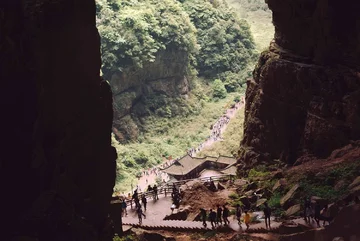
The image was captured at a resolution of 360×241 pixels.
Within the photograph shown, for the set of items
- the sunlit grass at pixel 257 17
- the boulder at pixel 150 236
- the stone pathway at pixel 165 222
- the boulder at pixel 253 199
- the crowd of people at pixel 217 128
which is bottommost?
the boulder at pixel 150 236

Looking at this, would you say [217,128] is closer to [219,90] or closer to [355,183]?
[219,90]

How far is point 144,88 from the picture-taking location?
80750 mm

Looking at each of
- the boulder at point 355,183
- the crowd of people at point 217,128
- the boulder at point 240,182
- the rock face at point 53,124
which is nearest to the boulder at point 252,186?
the boulder at point 240,182

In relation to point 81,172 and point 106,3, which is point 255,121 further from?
point 106,3

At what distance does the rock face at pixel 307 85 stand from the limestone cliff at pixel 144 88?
137 ft

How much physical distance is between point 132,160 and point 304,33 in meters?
39.3

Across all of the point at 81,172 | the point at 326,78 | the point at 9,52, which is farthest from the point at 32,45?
the point at 326,78

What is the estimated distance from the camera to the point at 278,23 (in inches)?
1345

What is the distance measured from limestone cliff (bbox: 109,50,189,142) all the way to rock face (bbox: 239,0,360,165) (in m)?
41.7

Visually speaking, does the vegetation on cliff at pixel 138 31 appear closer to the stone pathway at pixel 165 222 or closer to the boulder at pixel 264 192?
the stone pathway at pixel 165 222

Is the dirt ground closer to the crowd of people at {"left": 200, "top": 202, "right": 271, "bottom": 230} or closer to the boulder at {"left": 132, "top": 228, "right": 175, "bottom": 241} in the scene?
the crowd of people at {"left": 200, "top": 202, "right": 271, "bottom": 230}

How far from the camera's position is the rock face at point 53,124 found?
15141 millimetres

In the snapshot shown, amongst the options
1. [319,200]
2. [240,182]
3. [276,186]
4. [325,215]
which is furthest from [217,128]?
[325,215]

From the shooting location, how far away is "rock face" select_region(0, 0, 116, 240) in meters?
15.1
